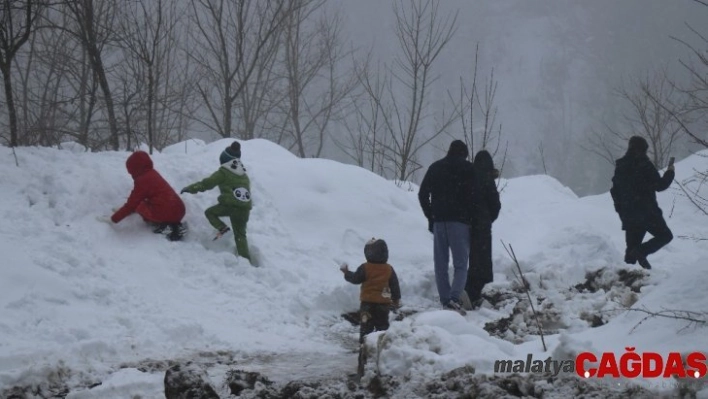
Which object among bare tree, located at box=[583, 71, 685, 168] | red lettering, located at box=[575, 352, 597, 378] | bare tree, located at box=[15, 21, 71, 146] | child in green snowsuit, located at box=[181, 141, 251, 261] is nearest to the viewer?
red lettering, located at box=[575, 352, 597, 378]

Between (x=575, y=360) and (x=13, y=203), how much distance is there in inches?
247

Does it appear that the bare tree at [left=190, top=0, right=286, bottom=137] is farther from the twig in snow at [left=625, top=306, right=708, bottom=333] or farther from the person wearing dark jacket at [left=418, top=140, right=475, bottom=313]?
the twig in snow at [left=625, top=306, right=708, bottom=333]

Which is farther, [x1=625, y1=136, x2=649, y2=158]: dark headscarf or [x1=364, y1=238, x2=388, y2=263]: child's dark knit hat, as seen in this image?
[x1=625, y1=136, x2=649, y2=158]: dark headscarf

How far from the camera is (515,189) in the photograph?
54.5 ft

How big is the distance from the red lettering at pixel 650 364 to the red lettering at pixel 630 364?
0.09 feet

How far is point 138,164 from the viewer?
827 centimetres

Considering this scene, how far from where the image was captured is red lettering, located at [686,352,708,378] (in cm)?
350

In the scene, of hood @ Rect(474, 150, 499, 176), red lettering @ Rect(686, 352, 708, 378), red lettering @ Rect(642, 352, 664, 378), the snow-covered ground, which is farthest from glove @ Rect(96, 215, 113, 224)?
red lettering @ Rect(686, 352, 708, 378)

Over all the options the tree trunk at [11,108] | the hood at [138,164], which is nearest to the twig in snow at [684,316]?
the hood at [138,164]

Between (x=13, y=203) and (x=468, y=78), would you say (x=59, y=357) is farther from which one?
(x=468, y=78)

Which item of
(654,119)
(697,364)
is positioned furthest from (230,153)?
(654,119)

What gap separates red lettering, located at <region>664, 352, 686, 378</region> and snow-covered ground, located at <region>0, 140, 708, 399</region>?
4.6 inches

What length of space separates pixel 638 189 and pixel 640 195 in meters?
0.08

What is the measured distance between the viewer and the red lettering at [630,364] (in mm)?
3752
